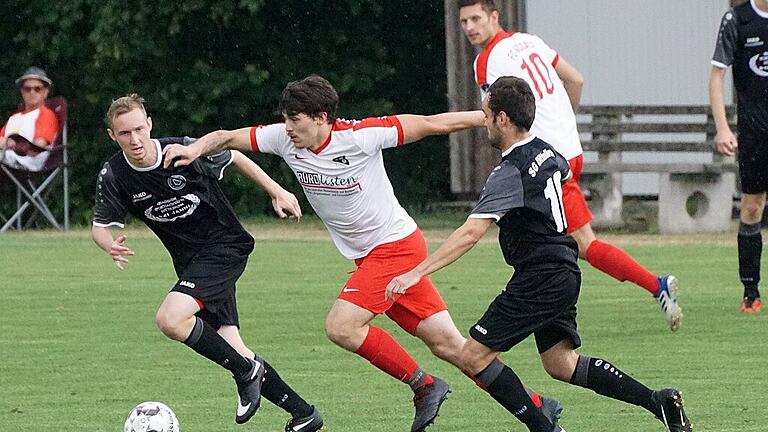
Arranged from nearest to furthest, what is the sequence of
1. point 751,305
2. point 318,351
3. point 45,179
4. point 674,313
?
point 674,313 → point 318,351 → point 751,305 → point 45,179

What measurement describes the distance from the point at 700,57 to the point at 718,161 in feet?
4.98

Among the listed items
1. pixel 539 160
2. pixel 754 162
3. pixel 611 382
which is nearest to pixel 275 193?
pixel 539 160

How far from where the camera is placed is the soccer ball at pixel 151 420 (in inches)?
261

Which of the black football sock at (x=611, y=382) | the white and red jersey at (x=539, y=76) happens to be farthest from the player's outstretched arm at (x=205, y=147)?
the white and red jersey at (x=539, y=76)

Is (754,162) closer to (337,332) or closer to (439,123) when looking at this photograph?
(439,123)

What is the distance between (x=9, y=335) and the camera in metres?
10.4

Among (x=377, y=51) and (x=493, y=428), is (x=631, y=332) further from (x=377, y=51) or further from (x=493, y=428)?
(x=377, y=51)

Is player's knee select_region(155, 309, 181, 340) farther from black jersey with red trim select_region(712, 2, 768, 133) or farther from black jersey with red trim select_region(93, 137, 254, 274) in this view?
black jersey with red trim select_region(712, 2, 768, 133)

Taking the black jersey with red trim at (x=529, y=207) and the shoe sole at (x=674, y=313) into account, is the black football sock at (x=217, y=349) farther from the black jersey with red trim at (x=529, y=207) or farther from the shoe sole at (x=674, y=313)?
the shoe sole at (x=674, y=313)

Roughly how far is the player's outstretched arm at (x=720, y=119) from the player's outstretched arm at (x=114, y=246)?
12.4 ft

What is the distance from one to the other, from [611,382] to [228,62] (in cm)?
1536

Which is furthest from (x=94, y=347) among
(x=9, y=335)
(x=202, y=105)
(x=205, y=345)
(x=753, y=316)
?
(x=202, y=105)

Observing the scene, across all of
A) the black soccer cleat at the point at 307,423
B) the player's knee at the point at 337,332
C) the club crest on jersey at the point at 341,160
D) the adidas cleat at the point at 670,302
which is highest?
the club crest on jersey at the point at 341,160

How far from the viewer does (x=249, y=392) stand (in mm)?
6992
